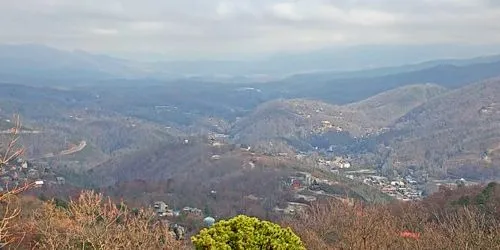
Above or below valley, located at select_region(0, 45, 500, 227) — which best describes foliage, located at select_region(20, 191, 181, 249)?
above

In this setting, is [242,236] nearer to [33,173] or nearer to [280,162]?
[33,173]

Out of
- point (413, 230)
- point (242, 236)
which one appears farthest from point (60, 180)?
point (242, 236)

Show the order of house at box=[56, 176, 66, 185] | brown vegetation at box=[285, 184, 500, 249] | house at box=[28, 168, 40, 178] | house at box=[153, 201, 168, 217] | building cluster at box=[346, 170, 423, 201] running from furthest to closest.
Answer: building cluster at box=[346, 170, 423, 201]
house at box=[56, 176, 66, 185]
house at box=[28, 168, 40, 178]
house at box=[153, 201, 168, 217]
brown vegetation at box=[285, 184, 500, 249]

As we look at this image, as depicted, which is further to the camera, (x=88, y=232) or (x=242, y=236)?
(x=88, y=232)

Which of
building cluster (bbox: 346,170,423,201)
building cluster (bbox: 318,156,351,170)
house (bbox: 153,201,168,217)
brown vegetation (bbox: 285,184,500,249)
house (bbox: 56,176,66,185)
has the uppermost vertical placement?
brown vegetation (bbox: 285,184,500,249)

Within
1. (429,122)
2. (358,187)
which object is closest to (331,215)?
(358,187)

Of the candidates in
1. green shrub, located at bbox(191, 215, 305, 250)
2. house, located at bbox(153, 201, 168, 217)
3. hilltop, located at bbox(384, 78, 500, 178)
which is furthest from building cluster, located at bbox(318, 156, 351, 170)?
green shrub, located at bbox(191, 215, 305, 250)

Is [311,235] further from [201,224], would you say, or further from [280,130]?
[280,130]

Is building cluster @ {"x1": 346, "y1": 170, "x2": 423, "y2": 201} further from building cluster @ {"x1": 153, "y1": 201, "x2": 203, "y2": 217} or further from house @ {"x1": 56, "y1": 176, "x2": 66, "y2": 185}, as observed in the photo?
house @ {"x1": 56, "y1": 176, "x2": 66, "y2": 185}
